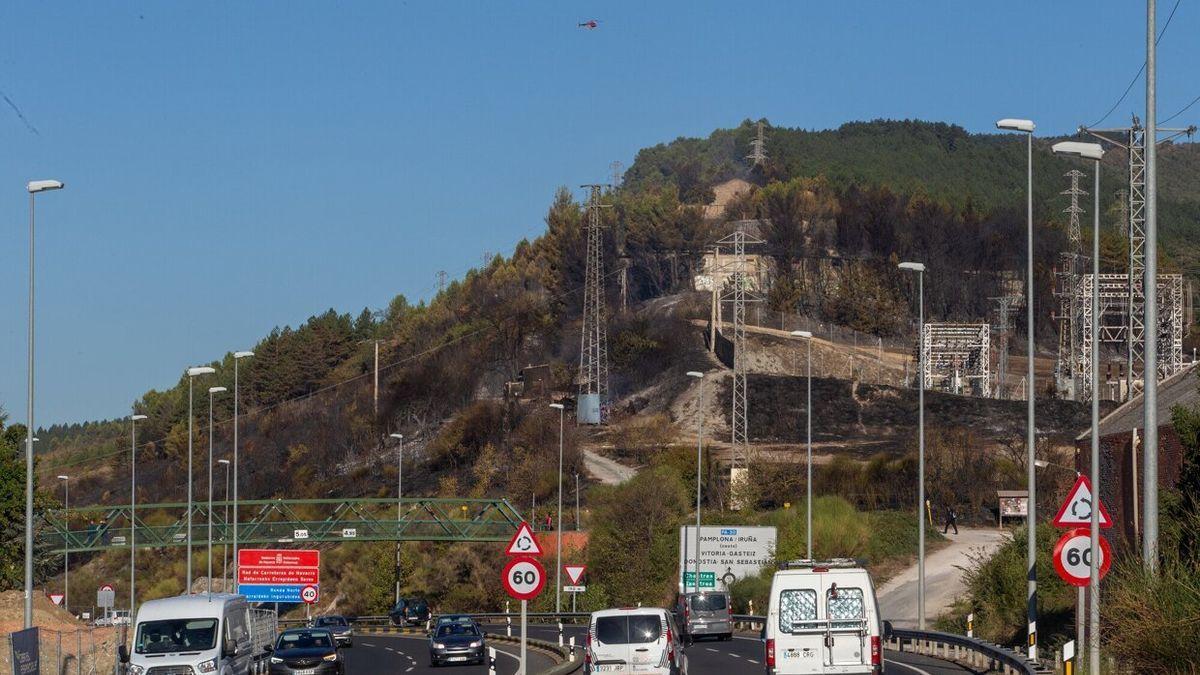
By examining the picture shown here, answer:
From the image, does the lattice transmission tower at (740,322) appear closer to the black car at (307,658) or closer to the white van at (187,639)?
the black car at (307,658)

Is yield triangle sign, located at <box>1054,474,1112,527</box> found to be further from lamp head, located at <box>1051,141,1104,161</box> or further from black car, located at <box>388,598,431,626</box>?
black car, located at <box>388,598,431,626</box>

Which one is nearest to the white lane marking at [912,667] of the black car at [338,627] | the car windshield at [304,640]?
the car windshield at [304,640]

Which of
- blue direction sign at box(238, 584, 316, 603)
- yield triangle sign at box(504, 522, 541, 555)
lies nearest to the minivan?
yield triangle sign at box(504, 522, 541, 555)

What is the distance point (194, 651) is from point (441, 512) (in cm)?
8324

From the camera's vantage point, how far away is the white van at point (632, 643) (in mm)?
28516

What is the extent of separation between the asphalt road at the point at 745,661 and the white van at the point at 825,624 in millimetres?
8950

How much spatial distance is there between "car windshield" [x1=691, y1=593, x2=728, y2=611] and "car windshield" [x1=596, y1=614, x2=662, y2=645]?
21.5 metres

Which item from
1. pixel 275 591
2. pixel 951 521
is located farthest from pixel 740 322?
pixel 275 591

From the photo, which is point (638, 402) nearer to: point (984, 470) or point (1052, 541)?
point (984, 470)

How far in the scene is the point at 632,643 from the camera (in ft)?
A: 93.9

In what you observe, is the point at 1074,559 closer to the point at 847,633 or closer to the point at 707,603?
the point at 847,633

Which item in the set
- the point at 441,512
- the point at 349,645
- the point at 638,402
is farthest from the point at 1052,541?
the point at 638,402

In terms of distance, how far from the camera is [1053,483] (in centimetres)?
9350

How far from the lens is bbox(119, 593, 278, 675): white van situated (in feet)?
95.3
